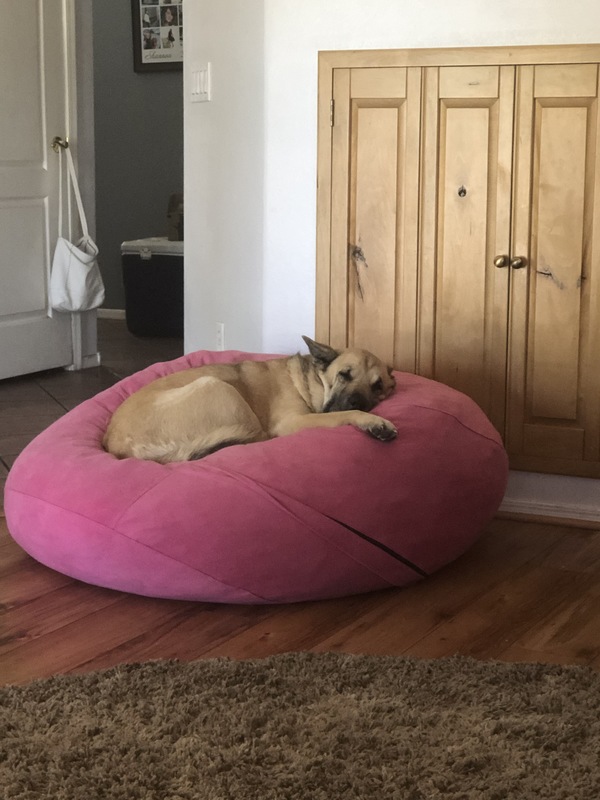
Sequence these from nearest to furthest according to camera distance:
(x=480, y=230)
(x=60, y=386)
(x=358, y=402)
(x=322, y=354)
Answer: (x=358, y=402) < (x=322, y=354) < (x=480, y=230) < (x=60, y=386)

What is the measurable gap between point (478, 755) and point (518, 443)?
1725 mm

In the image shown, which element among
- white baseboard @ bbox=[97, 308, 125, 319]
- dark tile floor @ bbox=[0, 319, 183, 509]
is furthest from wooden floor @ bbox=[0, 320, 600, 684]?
white baseboard @ bbox=[97, 308, 125, 319]

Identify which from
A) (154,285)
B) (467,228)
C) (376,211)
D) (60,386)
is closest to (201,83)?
(376,211)

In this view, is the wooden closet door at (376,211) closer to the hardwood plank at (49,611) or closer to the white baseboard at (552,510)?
the white baseboard at (552,510)

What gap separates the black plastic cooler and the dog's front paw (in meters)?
4.27

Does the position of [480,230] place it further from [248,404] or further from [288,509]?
[288,509]

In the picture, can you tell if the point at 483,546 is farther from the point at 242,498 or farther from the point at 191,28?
the point at 191,28

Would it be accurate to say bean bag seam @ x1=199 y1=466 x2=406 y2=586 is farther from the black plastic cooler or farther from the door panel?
the black plastic cooler

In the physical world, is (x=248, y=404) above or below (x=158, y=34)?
below

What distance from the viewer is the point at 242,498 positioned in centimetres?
274

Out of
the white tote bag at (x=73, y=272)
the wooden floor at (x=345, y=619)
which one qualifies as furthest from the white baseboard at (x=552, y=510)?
the white tote bag at (x=73, y=272)

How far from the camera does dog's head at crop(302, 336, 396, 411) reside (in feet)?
10.8

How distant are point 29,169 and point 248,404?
2.98m

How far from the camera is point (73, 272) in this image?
5.83m
